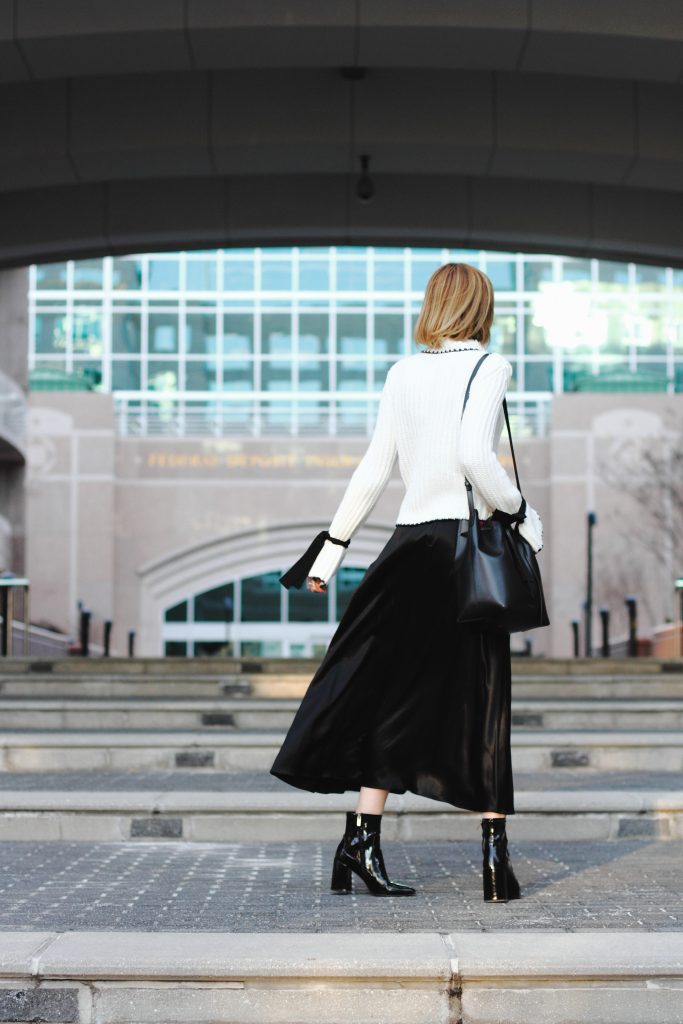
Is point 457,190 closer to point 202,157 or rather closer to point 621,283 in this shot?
point 202,157

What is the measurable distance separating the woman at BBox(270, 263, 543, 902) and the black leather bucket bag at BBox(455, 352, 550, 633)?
0.17 feet

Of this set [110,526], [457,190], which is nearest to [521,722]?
[457,190]

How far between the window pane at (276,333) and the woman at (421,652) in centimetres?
4910

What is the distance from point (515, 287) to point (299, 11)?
4424 cm

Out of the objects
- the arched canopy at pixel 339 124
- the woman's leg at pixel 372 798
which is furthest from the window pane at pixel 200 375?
the woman's leg at pixel 372 798

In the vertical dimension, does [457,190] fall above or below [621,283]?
below

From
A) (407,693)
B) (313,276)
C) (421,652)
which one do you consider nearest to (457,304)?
(421,652)

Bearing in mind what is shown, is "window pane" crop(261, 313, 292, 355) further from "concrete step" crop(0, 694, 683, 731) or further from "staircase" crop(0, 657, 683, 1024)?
"staircase" crop(0, 657, 683, 1024)

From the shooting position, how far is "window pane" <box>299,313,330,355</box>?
52938 millimetres

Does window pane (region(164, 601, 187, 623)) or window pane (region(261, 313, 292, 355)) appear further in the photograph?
window pane (region(261, 313, 292, 355))

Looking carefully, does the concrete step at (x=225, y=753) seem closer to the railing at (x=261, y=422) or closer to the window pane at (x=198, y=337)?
the railing at (x=261, y=422)

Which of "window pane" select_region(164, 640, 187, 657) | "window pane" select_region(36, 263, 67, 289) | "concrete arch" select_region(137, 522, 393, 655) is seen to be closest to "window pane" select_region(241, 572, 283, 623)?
"concrete arch" select_region(137, 522, 393, 655)

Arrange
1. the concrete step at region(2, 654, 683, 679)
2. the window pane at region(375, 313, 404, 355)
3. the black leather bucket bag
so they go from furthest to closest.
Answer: the window pane at region(375, 313, 404, 355)
the concrete step at region(2, 654, 683, 679)
the black leather bucket bag

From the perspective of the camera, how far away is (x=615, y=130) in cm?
1305
